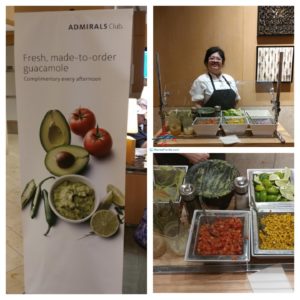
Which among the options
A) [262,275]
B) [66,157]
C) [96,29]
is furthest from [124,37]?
[262,275]

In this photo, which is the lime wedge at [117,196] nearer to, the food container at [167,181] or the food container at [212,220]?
the food container at [167,181]

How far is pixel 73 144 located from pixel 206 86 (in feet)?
1.41

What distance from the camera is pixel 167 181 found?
1.31 metres

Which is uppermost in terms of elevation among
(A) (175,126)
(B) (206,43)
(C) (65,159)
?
(B) (206,43)

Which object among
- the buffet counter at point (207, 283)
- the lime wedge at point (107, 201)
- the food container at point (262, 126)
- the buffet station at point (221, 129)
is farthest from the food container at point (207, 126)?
the buffet counter at point (207, 283)

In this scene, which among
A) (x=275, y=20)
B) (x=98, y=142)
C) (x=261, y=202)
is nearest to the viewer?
(x=275, y=20)

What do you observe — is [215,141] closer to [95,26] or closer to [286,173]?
[286,173]

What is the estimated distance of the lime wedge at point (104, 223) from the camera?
1302mm

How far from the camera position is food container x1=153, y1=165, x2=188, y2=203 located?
128 centimetres

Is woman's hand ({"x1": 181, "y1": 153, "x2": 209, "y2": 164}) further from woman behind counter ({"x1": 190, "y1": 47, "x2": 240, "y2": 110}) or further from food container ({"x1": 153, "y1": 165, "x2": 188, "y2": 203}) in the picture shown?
woman behind counter ({"x1": 190, "y1": 47, "x2": 240, "y2": 110})

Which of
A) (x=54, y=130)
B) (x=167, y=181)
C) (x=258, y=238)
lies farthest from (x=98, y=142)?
(x=258, y=238)

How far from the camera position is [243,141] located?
4.06 ft

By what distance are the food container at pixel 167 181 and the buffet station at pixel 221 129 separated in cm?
8
